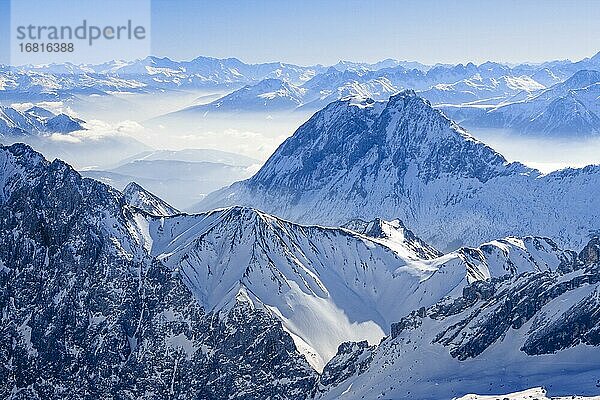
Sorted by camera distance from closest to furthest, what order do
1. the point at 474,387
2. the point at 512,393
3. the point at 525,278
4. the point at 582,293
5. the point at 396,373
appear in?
the point at 512,393
the point at 474,387
the point at 582,293
the point at 396,373
the point at 525,278

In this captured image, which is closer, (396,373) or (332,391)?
(396,373)

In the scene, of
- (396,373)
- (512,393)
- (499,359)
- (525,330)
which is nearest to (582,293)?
(525,330)

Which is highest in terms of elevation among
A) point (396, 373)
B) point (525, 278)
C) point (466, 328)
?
point (525, 278)

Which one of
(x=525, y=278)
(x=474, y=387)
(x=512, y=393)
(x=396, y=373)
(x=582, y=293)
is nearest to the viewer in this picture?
(x=512, y=393)

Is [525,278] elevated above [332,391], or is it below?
above

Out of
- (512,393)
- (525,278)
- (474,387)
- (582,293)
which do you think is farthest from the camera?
(525,278)

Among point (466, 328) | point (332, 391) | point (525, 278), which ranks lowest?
point (332, 391)

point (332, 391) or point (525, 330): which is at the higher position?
point (525, 330)

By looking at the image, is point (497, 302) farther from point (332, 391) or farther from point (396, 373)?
point (332, 391)

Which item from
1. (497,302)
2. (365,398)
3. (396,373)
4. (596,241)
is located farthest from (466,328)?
(596,241)

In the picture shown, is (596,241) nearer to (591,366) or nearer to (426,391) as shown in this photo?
(591,366)
